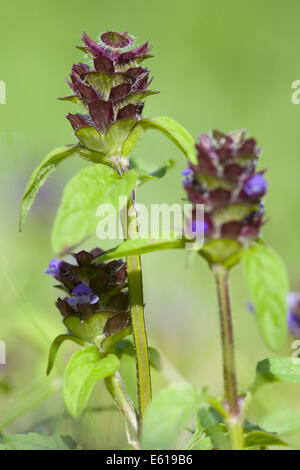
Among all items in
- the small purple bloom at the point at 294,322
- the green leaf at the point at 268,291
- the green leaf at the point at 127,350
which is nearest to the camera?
the green leaf at the point at 268,291

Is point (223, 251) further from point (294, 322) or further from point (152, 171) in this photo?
point (294, 322)

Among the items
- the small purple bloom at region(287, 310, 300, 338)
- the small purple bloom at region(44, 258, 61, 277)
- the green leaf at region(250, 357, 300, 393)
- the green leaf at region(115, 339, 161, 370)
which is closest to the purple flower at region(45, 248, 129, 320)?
the small purple bloom at region(44, 258, 61, 277)

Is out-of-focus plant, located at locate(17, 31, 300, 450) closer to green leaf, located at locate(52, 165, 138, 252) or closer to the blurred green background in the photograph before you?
green leaf, located at locate(52, 165, 138, 252)

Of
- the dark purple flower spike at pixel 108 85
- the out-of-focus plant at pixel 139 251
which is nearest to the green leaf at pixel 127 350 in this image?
the out-of-focus plant at pixel 139 251

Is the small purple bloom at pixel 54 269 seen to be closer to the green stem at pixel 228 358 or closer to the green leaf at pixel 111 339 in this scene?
the green leaf at pixel 111 339

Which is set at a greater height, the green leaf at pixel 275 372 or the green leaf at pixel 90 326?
the green leaf at pixel 90 326
